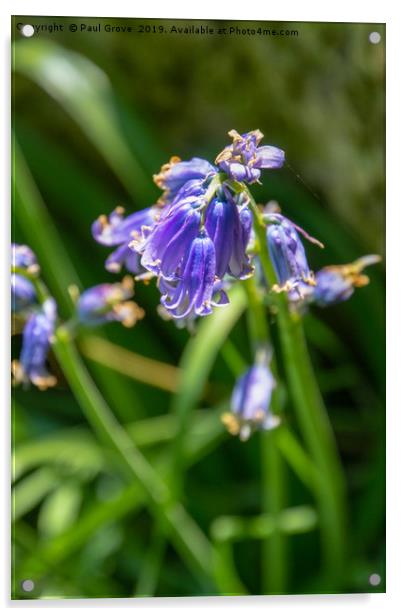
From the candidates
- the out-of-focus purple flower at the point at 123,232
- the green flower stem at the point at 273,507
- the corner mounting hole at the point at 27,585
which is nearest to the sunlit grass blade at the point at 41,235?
the out-of-focus purple flower at the point at 123,232

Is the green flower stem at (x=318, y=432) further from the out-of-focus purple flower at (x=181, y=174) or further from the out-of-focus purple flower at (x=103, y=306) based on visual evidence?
the out-of-focus purple flower at (x=103, y=306)

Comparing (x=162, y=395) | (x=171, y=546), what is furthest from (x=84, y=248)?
(x=171, y=546)

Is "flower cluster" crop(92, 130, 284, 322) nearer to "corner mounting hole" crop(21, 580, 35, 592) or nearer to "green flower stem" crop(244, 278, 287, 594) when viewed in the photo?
"green flower stem" crop(244, 278, 287, 594)

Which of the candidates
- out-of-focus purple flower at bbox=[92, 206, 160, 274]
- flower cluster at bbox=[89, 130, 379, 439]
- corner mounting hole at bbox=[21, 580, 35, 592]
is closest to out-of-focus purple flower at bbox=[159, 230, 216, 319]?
flower cluster at bbox=[89, 130, 379, 439]

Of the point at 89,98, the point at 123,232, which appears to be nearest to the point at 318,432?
the point at 123,232

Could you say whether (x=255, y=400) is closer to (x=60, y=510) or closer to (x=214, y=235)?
(x=214, y=235)

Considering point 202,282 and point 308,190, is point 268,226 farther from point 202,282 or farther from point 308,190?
point 308,190
